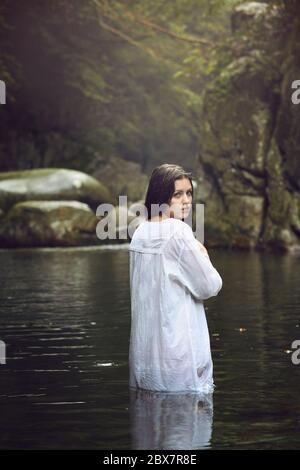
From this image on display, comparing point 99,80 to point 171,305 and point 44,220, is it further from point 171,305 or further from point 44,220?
point 171,305

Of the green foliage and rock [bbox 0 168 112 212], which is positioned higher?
the green foliage

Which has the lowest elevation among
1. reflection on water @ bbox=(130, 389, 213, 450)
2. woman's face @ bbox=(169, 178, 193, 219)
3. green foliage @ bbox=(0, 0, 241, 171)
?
reflection on water @ bbox=(130, 389, 213, 450)

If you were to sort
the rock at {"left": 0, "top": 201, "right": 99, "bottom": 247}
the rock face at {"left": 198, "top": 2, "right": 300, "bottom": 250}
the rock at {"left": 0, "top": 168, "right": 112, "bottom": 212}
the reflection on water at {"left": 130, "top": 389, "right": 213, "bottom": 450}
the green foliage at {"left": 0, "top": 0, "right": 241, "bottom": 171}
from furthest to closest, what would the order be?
the green foliage at {"left": 0, "top": 0, "right": 241, "bottom": 171}
the rock at {"left": 0, "top": 168, "right": 112, "bottom": 212}
the rock at {"left": 0, "top": 201, "right": 99, "bottom": 247}
the rock face at {"left": 198, "top": 2, "right": 300, "bottom": 250}
the reflection on water at {"left": 130, "top": 389, "right": 213, "bottom": 450}

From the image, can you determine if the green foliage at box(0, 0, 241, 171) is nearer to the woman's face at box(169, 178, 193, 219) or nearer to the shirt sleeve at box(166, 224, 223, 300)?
the woman's face at box(169, 178, 193, 219)

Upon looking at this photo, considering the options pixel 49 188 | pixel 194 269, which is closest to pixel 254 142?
pixel 49 188

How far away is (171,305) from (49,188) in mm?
25554

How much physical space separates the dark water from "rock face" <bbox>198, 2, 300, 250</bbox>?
8846mm

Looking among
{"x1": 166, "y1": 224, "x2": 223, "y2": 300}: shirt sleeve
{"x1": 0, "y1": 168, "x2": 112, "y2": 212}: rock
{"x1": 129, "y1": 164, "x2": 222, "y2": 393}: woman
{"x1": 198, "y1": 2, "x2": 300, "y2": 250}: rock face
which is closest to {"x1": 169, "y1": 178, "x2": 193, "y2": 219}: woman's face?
{"x1": 129, "y1": 164, "x2": 222, "y2": 393}: woman

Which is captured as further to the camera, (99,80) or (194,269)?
(99,80)

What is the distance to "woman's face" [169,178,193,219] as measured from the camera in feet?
22.8

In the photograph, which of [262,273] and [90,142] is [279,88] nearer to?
[262,273]

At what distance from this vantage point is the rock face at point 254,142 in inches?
1068

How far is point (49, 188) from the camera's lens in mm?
32312
